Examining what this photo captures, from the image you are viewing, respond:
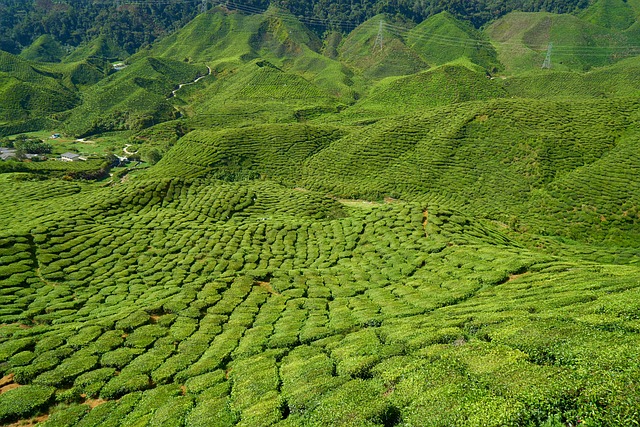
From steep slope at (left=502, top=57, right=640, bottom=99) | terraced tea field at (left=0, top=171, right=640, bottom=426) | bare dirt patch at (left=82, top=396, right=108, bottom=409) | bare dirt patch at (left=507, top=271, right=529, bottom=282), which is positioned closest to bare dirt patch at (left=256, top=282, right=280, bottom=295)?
terraced tea field at (left=0, top=171, right=640, bottom=426)

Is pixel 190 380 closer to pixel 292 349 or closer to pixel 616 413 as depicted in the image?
pixel 292 349

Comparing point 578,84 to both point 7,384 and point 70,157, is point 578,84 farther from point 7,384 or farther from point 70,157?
point 70,157

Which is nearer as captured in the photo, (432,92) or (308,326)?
(308,326)

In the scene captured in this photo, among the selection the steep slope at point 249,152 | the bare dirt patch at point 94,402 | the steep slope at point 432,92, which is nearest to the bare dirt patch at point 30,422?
the bare dirt patch at point 94,402

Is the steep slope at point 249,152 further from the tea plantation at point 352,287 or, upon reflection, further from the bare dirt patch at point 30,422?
the bare dirt patch at point 30,422

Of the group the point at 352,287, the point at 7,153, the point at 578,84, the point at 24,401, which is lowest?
the point at 352,287

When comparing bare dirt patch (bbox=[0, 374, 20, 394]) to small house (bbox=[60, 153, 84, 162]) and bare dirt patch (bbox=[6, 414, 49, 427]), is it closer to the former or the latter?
bare dirt patch (bbox=[6, 414, 49, 427])

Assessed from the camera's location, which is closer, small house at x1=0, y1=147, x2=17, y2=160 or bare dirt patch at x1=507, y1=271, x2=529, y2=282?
bare dirt patch at x1=507, y1=271, x2=529, y2=282

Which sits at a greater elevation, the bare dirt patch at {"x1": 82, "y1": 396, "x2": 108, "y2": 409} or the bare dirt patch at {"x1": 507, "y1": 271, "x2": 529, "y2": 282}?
the bare dirt patch at {"x1": 507, "y1": 271, "x2": 529, "y2": 282}

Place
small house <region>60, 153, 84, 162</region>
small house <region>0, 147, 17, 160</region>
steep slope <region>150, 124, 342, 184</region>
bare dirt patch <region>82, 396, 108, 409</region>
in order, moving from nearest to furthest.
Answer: bare dirt patch <region>82, 396, 108, 409</region>, steep slope <region>150, 124, 342, 184</region>, small house <region>0, 147, 17, 160</region>, small house <region>60, 153, 84, 162</region>

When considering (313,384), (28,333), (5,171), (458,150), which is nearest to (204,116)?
(5,171)

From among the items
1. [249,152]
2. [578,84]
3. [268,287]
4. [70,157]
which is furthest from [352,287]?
[578,84]
